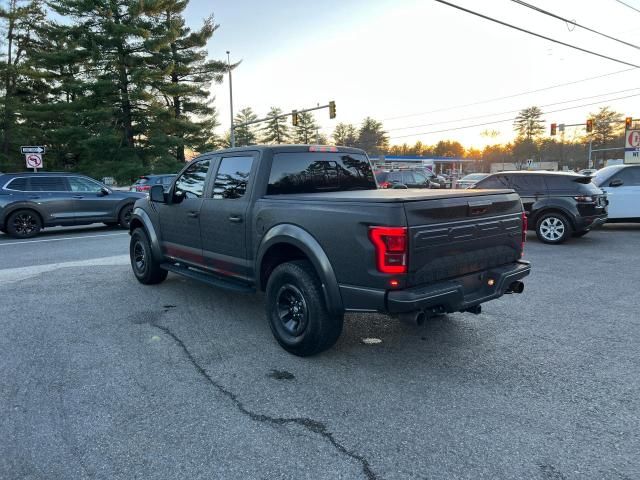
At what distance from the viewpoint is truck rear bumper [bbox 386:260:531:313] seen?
329cm

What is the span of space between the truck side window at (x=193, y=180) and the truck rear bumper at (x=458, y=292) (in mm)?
3053

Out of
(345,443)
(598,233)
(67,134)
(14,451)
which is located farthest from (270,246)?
(67,134)

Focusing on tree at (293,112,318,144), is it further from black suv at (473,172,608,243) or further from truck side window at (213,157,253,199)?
truck side window at (213,157,253,199)

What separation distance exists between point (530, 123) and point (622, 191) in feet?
364

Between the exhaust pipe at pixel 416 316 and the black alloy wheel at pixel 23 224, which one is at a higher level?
the black alloy wheel at pixel 23 224

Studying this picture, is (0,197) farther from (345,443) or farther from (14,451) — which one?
(345,443)

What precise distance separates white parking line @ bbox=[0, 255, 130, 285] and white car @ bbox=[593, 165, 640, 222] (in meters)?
11.7

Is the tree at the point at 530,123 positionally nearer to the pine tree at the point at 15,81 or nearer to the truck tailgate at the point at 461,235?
the pine tree at the point at 15,81

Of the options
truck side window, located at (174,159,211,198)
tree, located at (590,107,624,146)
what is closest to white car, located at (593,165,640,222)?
truck side window, located at (174,159,211,198)

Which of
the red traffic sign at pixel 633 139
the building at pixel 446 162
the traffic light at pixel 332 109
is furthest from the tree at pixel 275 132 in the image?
the red traffic sign at pixel 633 139

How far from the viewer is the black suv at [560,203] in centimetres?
982

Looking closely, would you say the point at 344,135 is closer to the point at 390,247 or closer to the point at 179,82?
the point at 179,82

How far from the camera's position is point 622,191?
11.3 meters

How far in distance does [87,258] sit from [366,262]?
25.3ft
